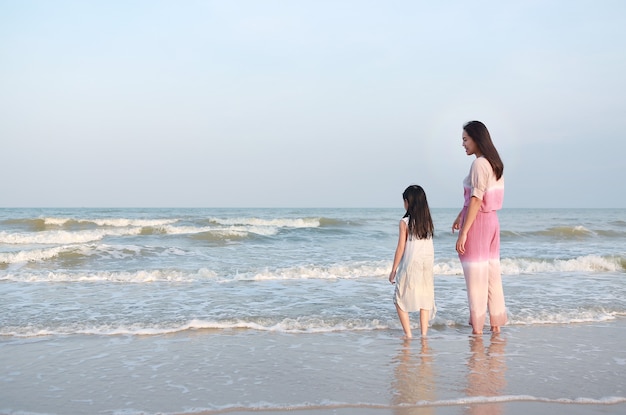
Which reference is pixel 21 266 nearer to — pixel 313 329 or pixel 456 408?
pixel 313 329

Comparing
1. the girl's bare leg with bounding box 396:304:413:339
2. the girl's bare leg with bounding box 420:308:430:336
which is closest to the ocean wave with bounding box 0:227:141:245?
the girl's bare leg with bounding box 396:304:413:339

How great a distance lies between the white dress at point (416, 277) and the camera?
5.84m

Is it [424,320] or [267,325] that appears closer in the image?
[424,320]

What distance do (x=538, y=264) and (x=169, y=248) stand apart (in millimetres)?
9881

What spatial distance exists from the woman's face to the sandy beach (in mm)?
1956

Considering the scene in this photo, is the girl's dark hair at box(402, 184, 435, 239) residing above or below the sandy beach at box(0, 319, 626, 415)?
above

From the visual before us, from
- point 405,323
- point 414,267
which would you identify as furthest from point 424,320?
point 414,267

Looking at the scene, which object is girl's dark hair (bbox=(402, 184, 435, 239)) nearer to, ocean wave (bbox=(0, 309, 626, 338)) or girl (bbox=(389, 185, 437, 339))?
girl (bbox=(389, 185, 437, 339))

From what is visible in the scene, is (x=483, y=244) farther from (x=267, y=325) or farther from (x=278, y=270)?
(x=278, y=270)

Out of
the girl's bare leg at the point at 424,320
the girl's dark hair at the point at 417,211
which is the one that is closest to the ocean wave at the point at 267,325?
the girl's bare leg at the point at 424,320

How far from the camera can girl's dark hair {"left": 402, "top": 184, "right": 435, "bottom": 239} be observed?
224 inches

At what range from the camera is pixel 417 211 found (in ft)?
18.7

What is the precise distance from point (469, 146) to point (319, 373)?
2648mm

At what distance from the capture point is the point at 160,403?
3.94m
